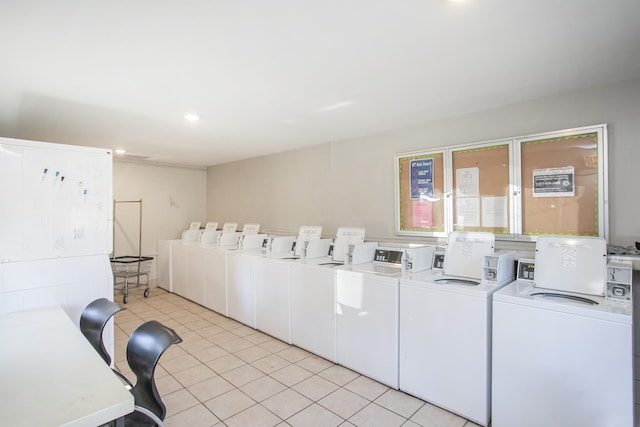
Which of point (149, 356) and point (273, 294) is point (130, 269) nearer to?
point (273, 294)

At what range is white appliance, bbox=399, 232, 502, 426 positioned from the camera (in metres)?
2.21

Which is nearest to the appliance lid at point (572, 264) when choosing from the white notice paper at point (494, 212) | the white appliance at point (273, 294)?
the white notice paper at point (494, 212)

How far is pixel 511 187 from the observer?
2.94 metres

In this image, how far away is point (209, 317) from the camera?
447 cm

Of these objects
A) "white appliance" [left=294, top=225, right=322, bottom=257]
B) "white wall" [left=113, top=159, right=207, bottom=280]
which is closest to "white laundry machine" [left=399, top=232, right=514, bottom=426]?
"white appliance" [left=294, top=225, right=322, bottom=257]

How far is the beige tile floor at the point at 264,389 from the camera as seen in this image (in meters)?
2.30

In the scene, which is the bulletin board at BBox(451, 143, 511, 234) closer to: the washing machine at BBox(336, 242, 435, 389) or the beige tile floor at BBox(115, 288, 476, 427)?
the washing machine at BBox(336, 242, 435, 389)

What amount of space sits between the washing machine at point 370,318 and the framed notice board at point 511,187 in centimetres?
54

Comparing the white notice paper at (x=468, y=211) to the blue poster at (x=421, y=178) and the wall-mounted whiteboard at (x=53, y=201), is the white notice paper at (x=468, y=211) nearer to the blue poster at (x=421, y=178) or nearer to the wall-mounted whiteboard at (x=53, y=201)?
the blue poster at (x=421, y=178)

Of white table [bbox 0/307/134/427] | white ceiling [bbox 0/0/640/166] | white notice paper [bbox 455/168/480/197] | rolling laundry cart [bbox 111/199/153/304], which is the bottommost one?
rolling laundry cart [bbox 111/199/153/304]

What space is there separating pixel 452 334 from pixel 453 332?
0.02 m

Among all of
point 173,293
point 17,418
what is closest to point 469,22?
point 17,418

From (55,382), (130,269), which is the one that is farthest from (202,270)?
(55,382)

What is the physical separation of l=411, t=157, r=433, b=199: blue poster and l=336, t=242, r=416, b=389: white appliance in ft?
2.78
